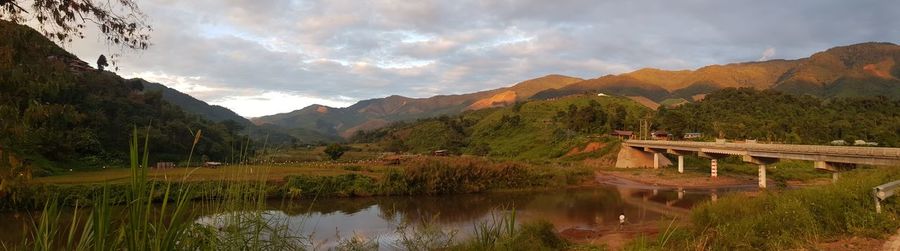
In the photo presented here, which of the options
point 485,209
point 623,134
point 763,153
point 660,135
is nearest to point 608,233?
point 485,209

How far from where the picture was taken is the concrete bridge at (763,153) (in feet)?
87.7

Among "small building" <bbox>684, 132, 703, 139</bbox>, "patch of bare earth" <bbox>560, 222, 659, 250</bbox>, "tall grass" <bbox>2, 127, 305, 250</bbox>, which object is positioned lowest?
"patch of bare earth" <bbox>560, 222, 659, 250</bbox>

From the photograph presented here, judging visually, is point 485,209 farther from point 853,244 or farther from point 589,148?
point 589,148

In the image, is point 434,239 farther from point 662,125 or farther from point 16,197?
point 662,125

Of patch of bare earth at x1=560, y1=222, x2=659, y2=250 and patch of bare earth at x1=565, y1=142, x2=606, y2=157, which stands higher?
patch of bare earth at x1=565, y1=142, x2=606, y2=157

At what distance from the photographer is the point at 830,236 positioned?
9164 mm

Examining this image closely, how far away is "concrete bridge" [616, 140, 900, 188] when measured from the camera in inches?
1052

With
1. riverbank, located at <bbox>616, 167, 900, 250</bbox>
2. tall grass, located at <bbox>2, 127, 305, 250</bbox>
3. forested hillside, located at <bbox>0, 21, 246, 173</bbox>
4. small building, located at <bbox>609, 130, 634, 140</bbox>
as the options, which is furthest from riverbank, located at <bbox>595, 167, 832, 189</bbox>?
tall grass, located at <bbox>2, 127, 305, 250</bbox>

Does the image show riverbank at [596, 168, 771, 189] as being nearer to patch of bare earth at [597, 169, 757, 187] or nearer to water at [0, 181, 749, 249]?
patch of bare earth at [597, 169, 757, 187]

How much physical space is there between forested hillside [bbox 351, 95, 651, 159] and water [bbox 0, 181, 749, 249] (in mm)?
31146

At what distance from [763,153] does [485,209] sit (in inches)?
888

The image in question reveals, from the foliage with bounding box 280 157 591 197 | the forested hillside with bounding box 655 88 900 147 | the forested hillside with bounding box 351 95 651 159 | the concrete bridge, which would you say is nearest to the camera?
the concrete bridge

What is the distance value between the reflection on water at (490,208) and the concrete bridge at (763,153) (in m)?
4.27

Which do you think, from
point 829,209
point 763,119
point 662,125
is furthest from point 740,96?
point 829,209
